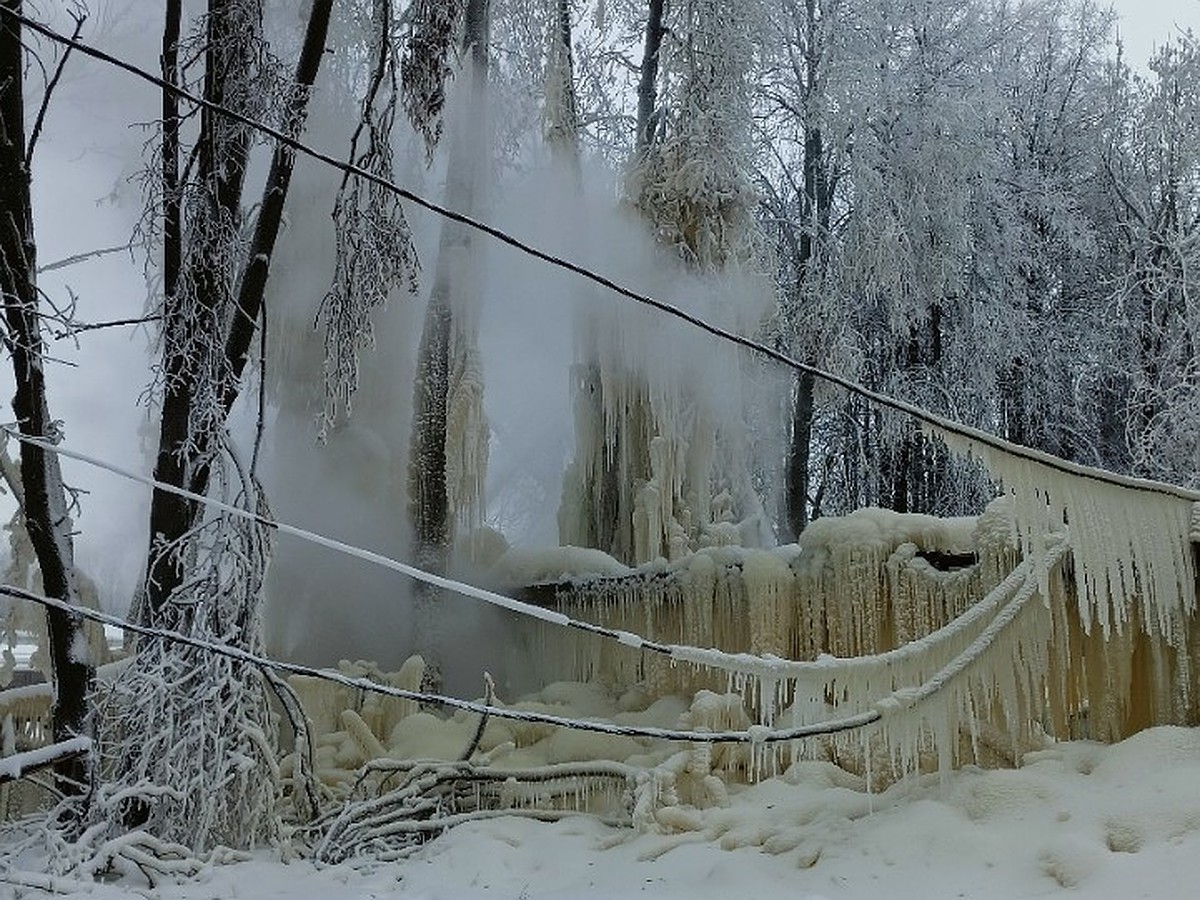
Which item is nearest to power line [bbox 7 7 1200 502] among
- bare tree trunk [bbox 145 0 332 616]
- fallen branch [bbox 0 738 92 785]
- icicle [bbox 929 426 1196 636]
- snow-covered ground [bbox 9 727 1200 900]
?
icicle [bbox 929 426 1196 636]

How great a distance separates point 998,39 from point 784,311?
508cm

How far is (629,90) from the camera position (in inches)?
471

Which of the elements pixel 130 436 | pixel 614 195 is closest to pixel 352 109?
pixel 614 195

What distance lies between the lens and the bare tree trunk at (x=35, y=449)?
4.64m

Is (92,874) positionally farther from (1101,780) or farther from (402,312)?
(402,312)

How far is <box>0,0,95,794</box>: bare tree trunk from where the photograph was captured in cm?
464

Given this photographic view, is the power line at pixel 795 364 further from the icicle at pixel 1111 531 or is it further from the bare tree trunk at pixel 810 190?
the bare tree trunk at pixel 810 190

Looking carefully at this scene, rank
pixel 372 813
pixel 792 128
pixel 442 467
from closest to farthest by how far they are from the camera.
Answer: pixel 372 813 < pixel 442 467 < pixel 792 128

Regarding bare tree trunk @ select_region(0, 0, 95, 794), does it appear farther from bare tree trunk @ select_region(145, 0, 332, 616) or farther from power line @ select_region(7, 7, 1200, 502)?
power line @ select_region(7, 7, 1200, 502)

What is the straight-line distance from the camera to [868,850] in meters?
3.83

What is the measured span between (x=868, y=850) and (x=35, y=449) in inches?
146

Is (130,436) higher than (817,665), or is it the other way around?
(130,436)

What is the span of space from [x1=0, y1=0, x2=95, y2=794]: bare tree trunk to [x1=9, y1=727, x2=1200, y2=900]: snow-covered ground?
3.29 feet

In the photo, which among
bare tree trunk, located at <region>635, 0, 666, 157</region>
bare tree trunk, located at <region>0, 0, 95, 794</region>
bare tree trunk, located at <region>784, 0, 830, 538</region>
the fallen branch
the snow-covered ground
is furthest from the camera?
bare tree trunk, located at <region>784, 0, 830, 538</region>
